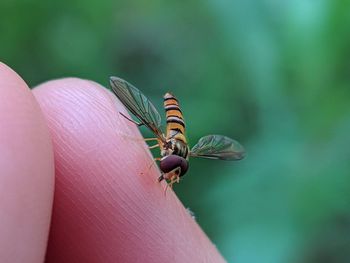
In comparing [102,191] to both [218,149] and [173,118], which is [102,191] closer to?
[173,118]

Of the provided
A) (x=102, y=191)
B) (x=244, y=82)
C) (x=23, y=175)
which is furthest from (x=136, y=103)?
(x=244, y=82)

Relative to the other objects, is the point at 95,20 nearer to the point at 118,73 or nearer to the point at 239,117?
the point at 118,73

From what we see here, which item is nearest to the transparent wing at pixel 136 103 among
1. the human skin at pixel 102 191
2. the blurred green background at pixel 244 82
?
the human skin at pixel 102 191

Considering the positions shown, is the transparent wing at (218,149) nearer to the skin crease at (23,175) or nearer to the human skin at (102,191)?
the human skin at (102,191)

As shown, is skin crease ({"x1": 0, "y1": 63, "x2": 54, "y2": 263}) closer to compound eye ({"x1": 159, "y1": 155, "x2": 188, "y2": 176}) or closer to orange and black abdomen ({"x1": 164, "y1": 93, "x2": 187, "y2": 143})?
compound eye ({"x1": 159, "y1": 155, "x2": 188, "y2": 176})

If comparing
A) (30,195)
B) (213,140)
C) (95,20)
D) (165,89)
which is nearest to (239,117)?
(165,89)

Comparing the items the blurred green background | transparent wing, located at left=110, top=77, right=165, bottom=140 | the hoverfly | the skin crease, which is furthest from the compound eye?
the blurred green background
